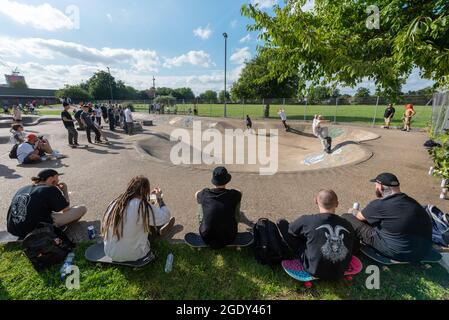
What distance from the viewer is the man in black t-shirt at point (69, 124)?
995 cm

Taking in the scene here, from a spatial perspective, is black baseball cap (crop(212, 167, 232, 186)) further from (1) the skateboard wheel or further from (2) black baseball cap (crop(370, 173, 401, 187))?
(2) black baseball cap (crop(370, 173, 401, 187))

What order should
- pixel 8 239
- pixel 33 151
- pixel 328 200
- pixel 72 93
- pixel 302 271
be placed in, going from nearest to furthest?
1. pixel 328 200
2. pixel 302 271
3. pixel 8 239
4. pixel 33 151
5. pixel 72 93

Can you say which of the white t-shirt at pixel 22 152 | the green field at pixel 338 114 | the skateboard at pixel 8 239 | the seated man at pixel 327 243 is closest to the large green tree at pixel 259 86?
the green field at pixel 338 114

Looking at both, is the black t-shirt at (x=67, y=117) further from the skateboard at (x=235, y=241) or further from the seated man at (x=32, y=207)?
the skateboard at (x=235, y=241)

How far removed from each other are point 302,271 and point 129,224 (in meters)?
2.33

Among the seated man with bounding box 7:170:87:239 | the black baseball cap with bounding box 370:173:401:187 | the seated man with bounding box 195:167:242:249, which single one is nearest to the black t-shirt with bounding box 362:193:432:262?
the black baseball cap with bounding box 370:173:401:187

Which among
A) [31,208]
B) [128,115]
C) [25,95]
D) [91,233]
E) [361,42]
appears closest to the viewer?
[31,208]

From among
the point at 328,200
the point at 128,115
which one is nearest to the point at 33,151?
the point at 128,115

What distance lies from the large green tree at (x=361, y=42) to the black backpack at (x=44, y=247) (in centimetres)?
472

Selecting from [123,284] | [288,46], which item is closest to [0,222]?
[123,284]

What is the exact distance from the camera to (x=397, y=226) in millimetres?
2811

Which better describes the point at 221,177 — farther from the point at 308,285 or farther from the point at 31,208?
the point at 31,208

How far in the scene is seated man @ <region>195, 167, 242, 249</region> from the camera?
3107 millimetres
